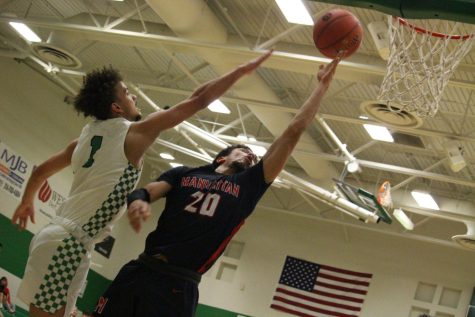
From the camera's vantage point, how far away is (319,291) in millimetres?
20453

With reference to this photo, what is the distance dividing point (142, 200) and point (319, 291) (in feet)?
57.9

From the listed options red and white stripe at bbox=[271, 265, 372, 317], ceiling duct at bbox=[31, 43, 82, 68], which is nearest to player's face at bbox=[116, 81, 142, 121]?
ceiling duct at bbox=[31, 43, 82, 68]

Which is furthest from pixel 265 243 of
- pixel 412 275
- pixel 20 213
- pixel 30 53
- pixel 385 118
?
pixel 20 213

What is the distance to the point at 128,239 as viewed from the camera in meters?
23.6

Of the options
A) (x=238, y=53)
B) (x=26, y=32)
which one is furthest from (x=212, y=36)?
(x=26, y=32)

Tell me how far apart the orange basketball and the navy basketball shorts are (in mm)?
2632

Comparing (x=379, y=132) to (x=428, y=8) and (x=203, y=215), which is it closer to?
(x=428, y=8)

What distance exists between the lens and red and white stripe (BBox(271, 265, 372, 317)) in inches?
790

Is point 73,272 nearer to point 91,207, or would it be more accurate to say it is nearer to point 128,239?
point 91,207

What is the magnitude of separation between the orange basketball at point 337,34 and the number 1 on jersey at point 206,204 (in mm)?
2242

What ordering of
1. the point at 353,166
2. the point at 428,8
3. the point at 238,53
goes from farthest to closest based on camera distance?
the point at 353,166
the point at 238,53
the point at 428,8

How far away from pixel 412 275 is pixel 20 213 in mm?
17031

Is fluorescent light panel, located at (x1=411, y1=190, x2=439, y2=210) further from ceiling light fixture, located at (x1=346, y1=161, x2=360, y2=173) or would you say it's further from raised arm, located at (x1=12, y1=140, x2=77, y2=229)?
raised arm, located at (x1=12, y1=140, x2=77, y2=229)

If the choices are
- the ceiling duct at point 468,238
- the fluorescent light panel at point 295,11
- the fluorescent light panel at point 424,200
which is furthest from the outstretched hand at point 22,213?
the fluorescent light panel at point 424,200
